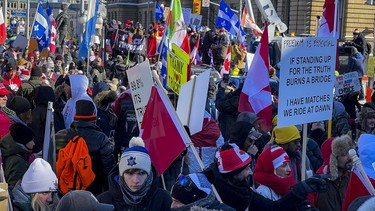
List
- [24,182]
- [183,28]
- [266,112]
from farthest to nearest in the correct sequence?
[183,28]
[266,112]
[24,182]

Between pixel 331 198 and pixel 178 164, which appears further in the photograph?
pixel 178 164

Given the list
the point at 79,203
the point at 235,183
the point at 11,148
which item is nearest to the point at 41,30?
the point at 11,148

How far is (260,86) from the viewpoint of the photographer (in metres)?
8.48

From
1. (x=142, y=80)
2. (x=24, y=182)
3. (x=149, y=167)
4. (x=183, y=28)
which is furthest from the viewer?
(x=183, y=28)

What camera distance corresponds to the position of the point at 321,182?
5.46 meters

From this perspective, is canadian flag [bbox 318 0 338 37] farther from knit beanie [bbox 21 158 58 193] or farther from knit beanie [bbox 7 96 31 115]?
knit beanie [bbox 21 158 58 193]

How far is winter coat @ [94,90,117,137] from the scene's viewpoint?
9664 millimetres

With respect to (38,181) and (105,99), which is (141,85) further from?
(38,181)

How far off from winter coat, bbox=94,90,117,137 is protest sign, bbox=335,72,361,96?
13.4 ft

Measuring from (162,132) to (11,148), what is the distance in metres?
1.24

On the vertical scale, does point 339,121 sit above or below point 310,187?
below

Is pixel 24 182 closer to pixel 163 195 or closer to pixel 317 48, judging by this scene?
pixel 163 195

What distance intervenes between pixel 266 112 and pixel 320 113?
4.98 ft

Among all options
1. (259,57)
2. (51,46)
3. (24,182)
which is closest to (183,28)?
(259,57)
